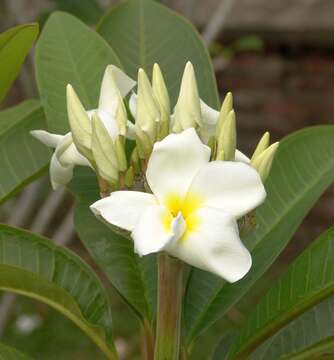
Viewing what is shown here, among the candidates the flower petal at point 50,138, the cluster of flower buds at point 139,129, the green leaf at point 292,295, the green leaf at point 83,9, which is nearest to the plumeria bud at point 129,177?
the cluster of flower buds at point 139,129

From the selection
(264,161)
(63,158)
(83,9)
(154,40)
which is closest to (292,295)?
(264,161)

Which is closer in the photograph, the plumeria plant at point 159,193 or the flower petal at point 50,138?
the plumeria plant at point 159,193

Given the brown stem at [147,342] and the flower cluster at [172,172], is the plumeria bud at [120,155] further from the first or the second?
the brown stem at [147,342]

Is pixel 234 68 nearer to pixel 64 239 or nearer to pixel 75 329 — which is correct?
pixel 75 329

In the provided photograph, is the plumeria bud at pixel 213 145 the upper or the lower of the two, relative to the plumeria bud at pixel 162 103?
lower

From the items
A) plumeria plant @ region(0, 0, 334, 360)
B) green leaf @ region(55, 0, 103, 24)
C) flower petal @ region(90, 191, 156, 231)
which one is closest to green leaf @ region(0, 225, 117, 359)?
plumeria plant @ region(0, 0, 334, 360)

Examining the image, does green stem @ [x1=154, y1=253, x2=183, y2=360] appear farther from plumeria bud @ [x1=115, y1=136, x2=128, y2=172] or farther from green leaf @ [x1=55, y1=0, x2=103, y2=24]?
green leaf @ [x1=55, y1=0, x2=103, y2=24]

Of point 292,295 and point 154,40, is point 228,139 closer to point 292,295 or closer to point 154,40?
point 292,295
